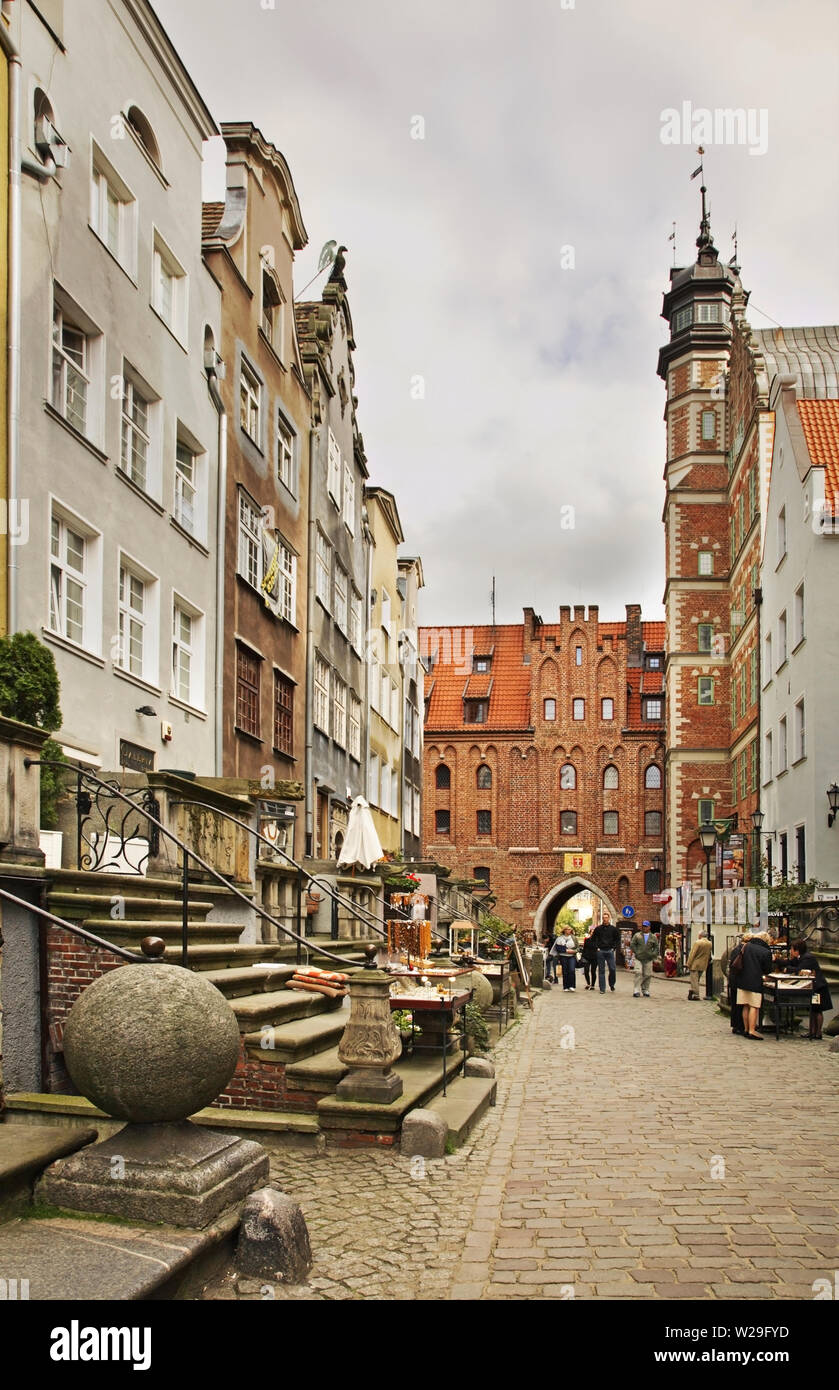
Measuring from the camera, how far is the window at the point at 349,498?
98.5 feet

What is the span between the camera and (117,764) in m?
15.3

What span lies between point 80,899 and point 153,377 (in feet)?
32.9

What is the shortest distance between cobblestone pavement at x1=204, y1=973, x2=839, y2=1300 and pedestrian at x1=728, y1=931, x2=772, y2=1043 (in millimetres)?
4505

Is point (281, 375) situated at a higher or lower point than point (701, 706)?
higher

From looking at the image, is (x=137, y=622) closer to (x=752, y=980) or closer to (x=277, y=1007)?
(x=277, y=1007)

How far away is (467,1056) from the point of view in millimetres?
11859

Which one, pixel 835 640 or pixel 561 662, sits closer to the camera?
pixel 835 640

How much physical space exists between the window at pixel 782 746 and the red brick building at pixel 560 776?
30.3 metres

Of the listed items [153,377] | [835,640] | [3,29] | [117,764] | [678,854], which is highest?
[3,29]

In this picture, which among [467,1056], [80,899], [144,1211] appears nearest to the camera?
[144,1211]

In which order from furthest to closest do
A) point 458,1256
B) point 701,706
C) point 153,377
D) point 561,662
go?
point 561,662, point 701,706, point 153,377, point 458,1256

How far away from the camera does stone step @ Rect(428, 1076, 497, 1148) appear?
9022 millimetres
